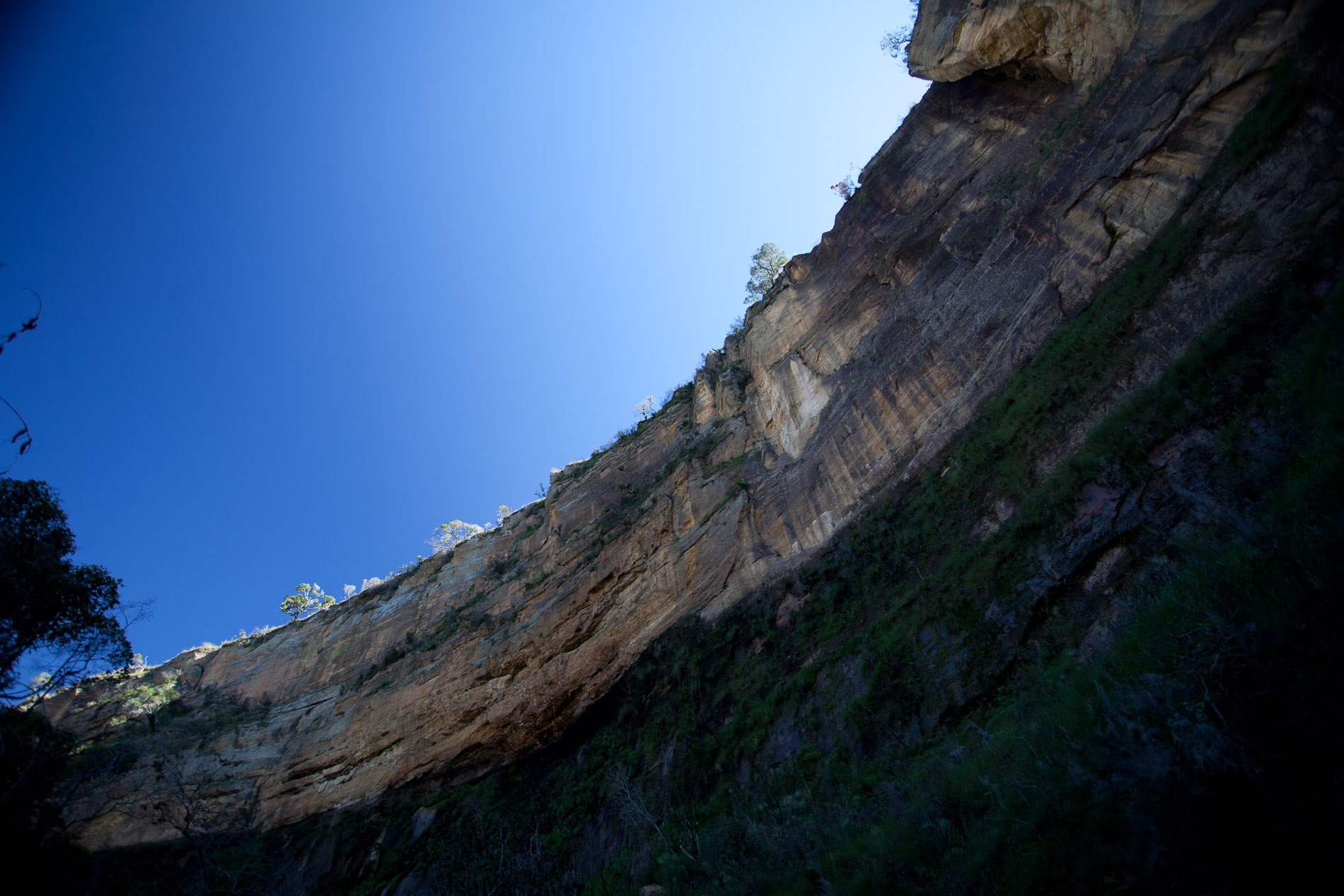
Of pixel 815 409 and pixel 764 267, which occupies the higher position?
pixel 764 267

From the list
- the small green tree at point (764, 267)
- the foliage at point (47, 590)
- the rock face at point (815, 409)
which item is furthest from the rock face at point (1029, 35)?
the foliage at point (47, 590)

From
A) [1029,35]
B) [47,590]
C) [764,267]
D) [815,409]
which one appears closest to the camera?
[47,590]

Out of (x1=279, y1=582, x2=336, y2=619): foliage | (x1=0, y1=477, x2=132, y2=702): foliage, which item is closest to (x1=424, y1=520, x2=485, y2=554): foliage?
(x1=279, y1=582, x2=336, y2=619): foliage

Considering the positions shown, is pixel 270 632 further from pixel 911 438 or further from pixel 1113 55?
pixel 1113 55

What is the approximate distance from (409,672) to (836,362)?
63.9 feet

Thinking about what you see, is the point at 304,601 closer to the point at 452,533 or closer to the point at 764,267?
the point at 452,533

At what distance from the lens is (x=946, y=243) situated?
16516 millimetres

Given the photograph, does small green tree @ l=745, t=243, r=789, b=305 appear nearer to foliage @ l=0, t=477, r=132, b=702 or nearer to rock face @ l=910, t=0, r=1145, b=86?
rock face @ l=910, t=0, r=1145, b=86

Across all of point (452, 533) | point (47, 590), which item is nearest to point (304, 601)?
point (452, 533)

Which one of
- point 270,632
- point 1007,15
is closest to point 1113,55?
point 1007,15

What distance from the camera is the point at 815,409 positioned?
1834cm

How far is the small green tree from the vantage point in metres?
34.4

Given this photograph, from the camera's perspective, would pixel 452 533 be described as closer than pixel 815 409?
No

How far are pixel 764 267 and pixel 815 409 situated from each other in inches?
761
